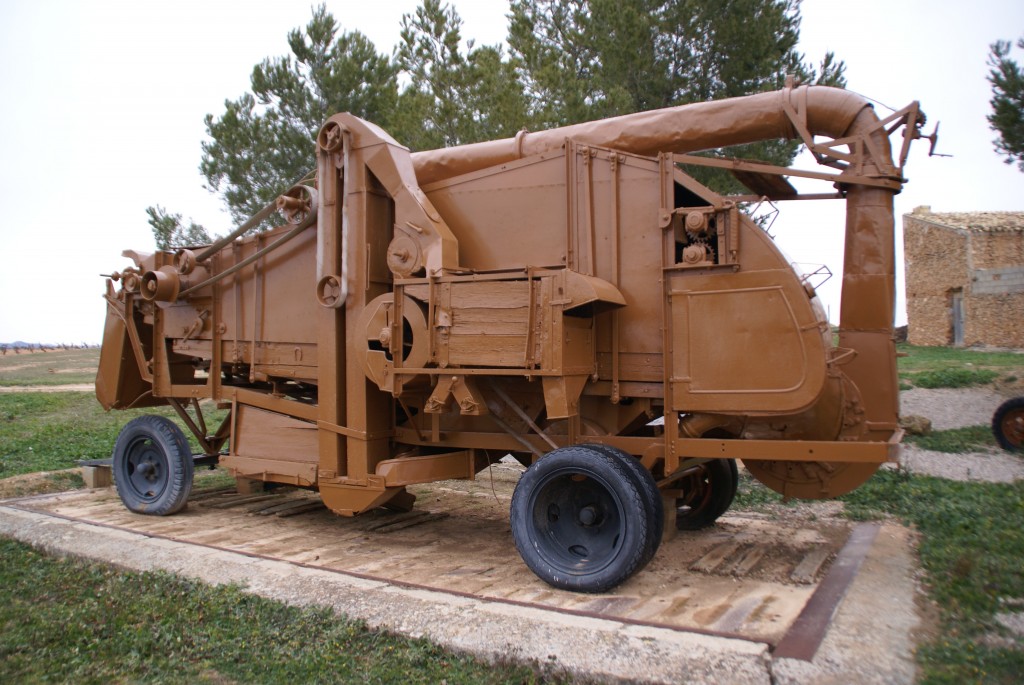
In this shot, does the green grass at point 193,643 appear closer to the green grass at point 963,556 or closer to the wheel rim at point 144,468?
the green grass at point 963,556

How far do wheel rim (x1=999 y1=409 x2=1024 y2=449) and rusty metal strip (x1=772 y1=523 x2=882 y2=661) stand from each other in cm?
584

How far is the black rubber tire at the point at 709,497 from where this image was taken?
7.16 meters

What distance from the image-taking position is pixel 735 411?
5434 millimetres

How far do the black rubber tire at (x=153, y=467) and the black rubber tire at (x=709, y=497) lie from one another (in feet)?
15.0

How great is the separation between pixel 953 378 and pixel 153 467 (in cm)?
1424

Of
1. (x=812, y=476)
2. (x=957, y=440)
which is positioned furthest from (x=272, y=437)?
(x=957, y=440)

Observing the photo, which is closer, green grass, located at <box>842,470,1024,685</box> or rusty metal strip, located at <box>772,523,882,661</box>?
green grass, located at <box>842,470,1024,685</box>

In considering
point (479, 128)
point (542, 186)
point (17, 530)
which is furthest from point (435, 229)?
point (479, 128)

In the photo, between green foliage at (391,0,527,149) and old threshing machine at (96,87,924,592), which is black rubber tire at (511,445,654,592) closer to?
old threshing machine at (96,87,924,592)

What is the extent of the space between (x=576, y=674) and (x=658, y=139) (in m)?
3.96

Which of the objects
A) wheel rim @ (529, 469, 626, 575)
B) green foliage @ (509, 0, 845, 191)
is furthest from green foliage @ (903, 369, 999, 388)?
wheel rim @ (529, 469, 626, 575)

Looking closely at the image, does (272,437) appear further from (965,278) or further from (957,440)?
(965,278)

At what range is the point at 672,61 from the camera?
15.0 metres

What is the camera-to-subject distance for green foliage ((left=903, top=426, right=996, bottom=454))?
1120 centimetres
